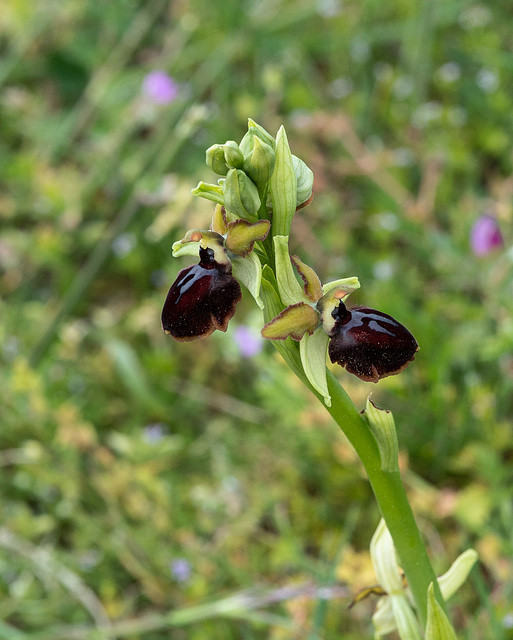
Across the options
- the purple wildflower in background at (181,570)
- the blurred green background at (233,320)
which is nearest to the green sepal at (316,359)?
the blurred green background at (233,320)

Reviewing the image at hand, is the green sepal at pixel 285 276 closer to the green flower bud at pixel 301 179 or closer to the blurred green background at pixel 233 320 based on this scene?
the green flower bud at pixel 301 179

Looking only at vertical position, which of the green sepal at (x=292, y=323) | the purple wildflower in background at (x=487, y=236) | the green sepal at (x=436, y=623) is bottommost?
the green sepal at (x=436, y=623)

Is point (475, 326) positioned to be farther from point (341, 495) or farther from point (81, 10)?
point (81, 10)

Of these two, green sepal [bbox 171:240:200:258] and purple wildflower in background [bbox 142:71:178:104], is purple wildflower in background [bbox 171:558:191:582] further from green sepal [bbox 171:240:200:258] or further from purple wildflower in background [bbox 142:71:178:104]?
purple wildflower in background [bbox 142:71:178:104]

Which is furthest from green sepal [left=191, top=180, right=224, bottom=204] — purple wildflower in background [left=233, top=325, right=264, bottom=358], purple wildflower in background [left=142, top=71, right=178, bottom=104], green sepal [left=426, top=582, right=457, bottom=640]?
purple wildflower in background [left=142, top=71, right=178, bottom=104]

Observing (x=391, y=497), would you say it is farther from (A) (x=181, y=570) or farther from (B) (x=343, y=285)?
(A) (x=181, y=570)

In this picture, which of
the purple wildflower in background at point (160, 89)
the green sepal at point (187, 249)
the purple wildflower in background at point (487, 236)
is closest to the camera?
the green sepal at point (187, 249)

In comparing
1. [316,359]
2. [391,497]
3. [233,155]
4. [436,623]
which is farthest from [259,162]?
[436,623]
